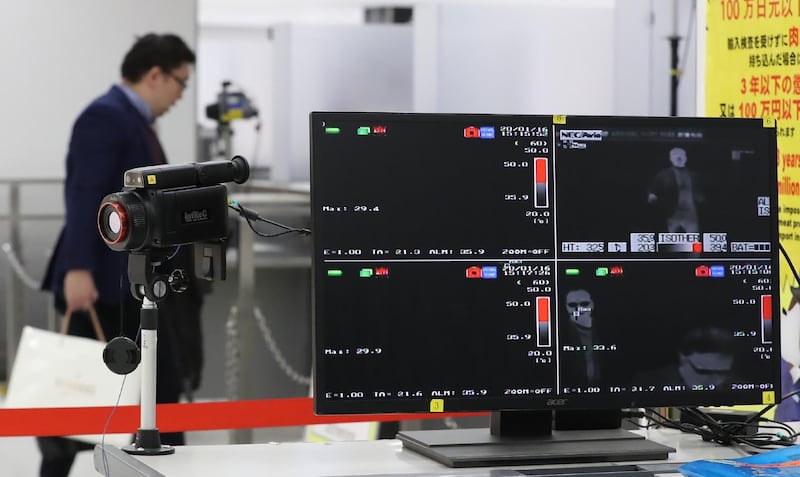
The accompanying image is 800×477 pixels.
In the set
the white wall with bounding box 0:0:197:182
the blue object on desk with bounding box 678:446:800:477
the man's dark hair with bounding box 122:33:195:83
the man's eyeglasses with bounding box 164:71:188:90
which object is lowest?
the blue object on desk with bounding box 678:446:800:477

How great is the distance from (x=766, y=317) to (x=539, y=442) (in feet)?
1.20

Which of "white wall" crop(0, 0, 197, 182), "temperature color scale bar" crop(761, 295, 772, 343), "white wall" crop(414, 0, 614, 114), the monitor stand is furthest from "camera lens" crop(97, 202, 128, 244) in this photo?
"white wall" crop(414, 0, 614, 114)

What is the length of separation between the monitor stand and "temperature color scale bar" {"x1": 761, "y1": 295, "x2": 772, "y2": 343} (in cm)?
21

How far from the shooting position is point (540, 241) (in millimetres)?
1804

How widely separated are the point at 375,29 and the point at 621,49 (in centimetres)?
364

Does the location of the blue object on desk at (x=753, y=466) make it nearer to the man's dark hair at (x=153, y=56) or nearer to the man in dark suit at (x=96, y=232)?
the man in dark suit at (x=96, y=232)

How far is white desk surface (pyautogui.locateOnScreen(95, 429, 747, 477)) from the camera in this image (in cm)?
171

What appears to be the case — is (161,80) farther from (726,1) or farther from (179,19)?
(726,1)

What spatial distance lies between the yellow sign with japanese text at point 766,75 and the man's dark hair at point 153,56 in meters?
1.93

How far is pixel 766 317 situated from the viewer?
6.15 ft

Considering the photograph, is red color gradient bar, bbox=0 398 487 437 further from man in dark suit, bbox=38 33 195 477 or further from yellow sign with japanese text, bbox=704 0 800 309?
man in dark suit, bbox=38 33 195 477

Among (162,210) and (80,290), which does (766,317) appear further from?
(80,290)

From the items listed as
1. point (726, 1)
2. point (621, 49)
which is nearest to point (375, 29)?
point (621, 49)

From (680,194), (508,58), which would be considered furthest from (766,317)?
(508,58)
